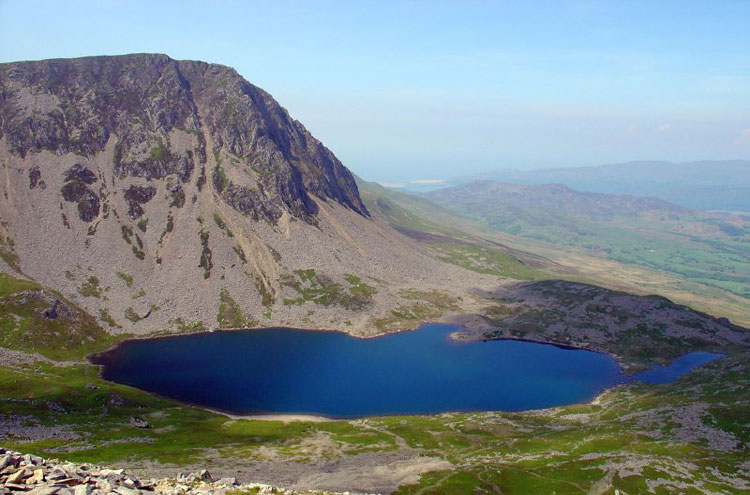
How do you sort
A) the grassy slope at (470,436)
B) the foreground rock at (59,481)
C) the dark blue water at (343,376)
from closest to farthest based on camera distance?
the foreground rock at (59,481), the grassy slope at (470,436), the dark blue water at (343,376)

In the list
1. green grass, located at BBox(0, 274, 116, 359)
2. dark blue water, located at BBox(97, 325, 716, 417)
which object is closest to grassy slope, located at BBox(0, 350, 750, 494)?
dark blue water, located at BBox(97, 325, 716, 417)

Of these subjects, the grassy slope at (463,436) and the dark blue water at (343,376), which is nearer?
the grassy slope at (463,436)

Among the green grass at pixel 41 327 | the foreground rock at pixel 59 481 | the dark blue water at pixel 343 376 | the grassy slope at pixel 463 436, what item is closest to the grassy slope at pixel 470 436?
the grassy slope at pixel 463 436

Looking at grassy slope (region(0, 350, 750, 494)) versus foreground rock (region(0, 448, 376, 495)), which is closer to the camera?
foreground rock (region(0, 448, 376, 495))

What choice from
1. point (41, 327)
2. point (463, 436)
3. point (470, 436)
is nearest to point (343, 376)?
point (463, 436)

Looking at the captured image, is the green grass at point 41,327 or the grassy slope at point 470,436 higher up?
the green grass at point 41,327

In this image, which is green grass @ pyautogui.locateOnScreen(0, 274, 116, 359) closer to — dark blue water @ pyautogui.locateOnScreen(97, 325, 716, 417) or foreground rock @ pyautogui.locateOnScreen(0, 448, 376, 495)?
dark blue water @ pyautogui.locateOnScreen(97, 325, 716, 417)

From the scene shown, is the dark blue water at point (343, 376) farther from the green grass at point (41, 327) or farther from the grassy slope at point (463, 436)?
the grassy slope at point (463, 436)

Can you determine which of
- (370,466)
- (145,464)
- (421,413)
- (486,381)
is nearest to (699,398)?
(486,381)

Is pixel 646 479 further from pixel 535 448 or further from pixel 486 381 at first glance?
pixel 486 381
